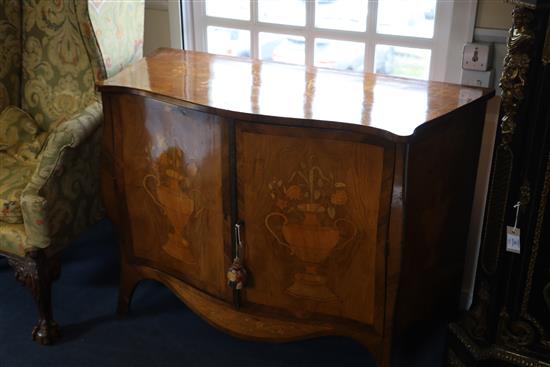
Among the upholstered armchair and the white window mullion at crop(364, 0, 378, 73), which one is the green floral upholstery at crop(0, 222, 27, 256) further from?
the white window mullion at crop(364, 0, 378, 73)

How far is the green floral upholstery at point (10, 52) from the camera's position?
2244 millimetres

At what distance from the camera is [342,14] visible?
2209mm

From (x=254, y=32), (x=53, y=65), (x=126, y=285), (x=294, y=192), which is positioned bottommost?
(x=126, y=285)

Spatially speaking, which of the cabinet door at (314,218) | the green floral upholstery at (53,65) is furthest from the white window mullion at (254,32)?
the cabinet door at (314,218)

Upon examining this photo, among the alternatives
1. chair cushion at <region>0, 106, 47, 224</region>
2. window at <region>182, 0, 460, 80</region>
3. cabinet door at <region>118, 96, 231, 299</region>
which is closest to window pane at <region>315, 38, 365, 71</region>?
window at <region>182, 0, 460, 80</region>

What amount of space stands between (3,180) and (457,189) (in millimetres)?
1340

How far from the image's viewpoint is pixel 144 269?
2090 millimetres

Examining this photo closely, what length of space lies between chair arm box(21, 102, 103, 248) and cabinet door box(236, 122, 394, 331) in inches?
22.8

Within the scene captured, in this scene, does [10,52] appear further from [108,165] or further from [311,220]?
[311,220]

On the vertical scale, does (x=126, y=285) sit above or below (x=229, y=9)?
below

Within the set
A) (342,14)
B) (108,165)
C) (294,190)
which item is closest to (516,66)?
(294,190)

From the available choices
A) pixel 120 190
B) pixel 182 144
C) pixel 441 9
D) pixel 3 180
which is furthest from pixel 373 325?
pixel 3 180

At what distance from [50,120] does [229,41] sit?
68cm

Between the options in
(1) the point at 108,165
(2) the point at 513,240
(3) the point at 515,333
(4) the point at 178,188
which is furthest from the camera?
(1) the point at 108,165
